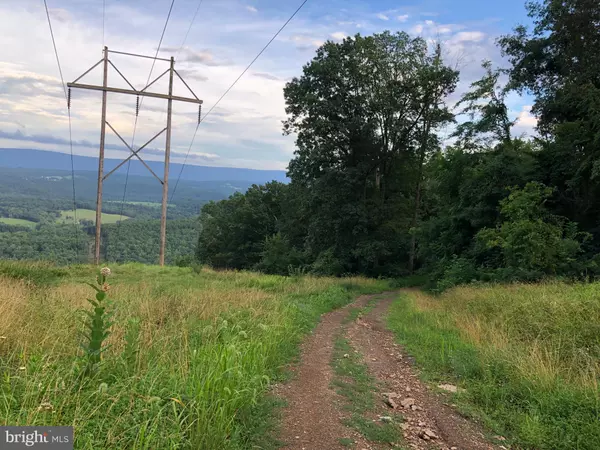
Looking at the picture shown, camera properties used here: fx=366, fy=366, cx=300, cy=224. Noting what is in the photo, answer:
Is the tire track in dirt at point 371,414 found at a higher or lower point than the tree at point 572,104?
lower

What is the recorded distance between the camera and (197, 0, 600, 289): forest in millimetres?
15875

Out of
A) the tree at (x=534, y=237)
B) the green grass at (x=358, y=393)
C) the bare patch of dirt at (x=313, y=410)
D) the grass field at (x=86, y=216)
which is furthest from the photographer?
the grass field at (x=86, y=216)

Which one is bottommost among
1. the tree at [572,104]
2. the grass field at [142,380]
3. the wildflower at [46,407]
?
the grass field at [142,380]

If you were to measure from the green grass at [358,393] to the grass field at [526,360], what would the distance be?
114 cm

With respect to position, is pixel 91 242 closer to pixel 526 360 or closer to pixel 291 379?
pixel 291 379

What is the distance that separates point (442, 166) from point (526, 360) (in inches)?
848

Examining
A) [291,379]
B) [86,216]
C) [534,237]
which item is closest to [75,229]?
[291,379]

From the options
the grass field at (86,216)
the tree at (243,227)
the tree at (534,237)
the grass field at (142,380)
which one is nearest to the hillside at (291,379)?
the grass field at (142,380)

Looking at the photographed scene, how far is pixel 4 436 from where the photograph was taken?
2.49 metres

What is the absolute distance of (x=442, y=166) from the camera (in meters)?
25.0

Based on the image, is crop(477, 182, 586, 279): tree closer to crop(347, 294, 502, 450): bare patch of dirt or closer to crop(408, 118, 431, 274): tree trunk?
crop(347, 294, 502, 450): bare patch of dirt

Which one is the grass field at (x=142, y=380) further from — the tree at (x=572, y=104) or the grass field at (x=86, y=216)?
the grass field at (x=86, y=216)

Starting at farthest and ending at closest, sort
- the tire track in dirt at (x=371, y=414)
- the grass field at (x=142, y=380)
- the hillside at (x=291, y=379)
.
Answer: the tire track in dirt at (x=371, y=414) < the hillside at (x=291, y=379) < the grass field at (x=142, y=380)

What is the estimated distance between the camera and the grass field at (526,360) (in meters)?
4.05
